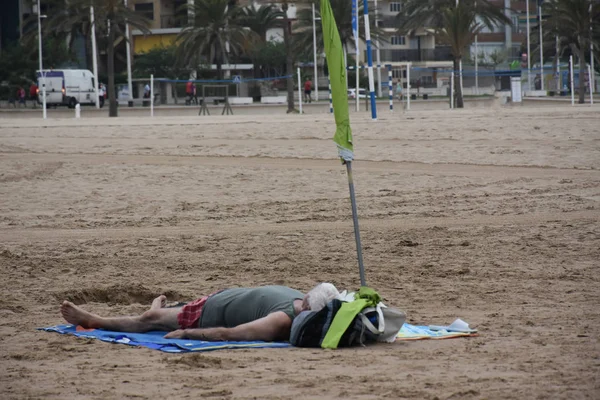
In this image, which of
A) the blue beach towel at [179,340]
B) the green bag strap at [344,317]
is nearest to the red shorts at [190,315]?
the blue beach towel at [179,340]

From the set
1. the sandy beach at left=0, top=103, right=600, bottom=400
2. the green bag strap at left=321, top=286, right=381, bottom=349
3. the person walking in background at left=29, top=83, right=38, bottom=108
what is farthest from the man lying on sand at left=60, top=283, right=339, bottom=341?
the person walking in background at left=29, top=83, right=38, bottom=108

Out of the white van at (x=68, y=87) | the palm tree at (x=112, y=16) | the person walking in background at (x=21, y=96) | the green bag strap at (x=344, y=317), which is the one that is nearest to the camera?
the green bag strap at (x=344, y=317)

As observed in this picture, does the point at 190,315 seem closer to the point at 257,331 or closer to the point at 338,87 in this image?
the point at 257,331

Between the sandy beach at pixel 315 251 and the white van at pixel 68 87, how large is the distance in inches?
1405

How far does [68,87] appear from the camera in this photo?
58531 mm

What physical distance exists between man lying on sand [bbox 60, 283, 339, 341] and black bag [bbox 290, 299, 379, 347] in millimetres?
56

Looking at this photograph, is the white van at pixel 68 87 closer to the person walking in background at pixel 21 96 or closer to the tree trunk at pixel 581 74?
the person walking in background at pixel 21 96

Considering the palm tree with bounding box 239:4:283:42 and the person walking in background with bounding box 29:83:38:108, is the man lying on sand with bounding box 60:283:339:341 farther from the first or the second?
the palm tree with bounding box 239:4:283:42

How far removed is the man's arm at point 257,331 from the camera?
6.31 m

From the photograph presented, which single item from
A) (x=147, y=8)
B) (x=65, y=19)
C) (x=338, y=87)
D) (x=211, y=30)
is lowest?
(x=338, y=87)

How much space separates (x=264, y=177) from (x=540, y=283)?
8694 mm

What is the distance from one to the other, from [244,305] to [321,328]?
1.99 ft

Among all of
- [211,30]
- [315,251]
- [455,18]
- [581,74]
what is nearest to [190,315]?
[315,251]

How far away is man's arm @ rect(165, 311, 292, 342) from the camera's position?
6.31 meters
